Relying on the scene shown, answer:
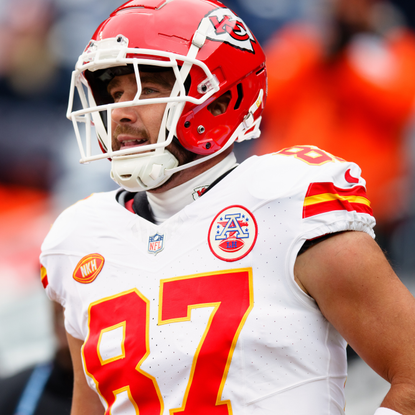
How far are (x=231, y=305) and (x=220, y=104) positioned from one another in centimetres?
53

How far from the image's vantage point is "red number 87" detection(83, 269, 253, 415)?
1.12 metres

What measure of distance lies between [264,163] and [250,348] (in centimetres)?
42

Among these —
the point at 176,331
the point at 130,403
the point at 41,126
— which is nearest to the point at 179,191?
the point at 176,331

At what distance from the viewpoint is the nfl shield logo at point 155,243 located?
1.30 m

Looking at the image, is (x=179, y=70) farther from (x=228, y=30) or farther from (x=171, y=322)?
(x=171, y=322)

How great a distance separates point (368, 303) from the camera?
106cm

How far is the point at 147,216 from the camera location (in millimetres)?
→ 1439

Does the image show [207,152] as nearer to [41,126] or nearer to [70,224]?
[70,224]

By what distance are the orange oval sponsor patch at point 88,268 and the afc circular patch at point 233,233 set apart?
1.01 feet

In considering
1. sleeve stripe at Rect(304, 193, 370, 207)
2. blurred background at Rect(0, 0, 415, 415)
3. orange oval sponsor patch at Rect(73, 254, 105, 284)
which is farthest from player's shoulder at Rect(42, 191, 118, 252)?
blurred background at Rect(0, 0, 415, 415)

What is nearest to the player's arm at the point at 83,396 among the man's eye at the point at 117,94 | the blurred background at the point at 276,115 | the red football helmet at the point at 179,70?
the red football helmet at the point at 179,70

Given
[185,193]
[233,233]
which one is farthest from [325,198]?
[185,193]

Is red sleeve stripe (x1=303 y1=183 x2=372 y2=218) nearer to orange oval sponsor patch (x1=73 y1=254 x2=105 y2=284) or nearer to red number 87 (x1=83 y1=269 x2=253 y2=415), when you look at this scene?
red number 87 (x1=83 y1=269 x2=253 y2=415)

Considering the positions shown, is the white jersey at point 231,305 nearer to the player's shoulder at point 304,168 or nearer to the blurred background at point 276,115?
the player's shoulder at point 304,168
